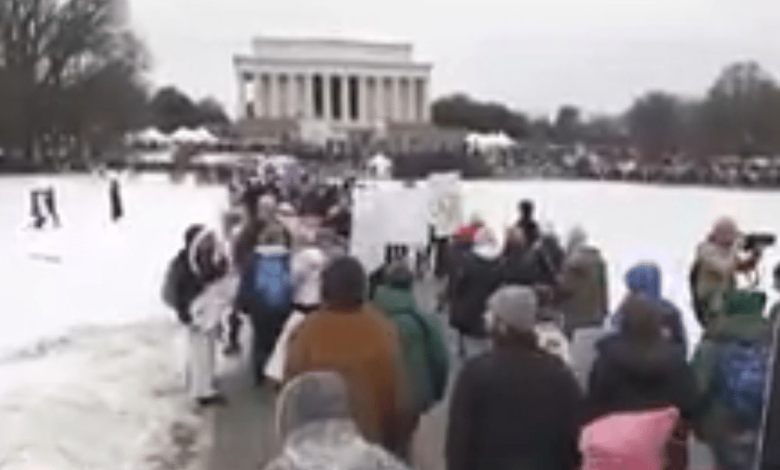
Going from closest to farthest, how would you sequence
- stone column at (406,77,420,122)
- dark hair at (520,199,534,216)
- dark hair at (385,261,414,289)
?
dark hair at (385,261,414,289)
dark hair at (520,199,534,216)
stone column at (406,77,420,122)

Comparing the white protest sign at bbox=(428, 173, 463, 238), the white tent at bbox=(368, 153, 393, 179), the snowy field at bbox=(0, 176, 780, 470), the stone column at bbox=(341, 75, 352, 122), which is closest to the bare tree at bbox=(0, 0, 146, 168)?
the white tent at bbox=(368, 153, 393, 179)

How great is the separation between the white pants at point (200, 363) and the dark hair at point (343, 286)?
5287 mm

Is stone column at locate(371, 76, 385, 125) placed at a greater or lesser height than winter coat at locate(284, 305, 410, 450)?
greater

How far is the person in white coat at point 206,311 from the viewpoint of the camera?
11.4 metres

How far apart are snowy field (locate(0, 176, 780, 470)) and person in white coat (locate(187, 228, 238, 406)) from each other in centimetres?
21

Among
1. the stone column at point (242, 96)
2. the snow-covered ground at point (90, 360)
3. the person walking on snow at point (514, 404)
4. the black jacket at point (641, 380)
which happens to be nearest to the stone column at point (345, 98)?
the stone column at point (242, 96)

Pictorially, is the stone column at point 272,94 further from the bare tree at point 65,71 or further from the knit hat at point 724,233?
the knit hat at point 724,233

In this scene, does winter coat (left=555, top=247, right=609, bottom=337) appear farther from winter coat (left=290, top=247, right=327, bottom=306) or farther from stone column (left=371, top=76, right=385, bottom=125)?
stone column (left=371, top=76, right=385, bottom=125)

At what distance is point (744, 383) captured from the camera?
245 inches

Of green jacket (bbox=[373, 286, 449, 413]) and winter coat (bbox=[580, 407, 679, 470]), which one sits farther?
green jacket (bbox=[373, 286, 449, 413])

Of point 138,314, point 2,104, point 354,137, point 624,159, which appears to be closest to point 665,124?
point 624,159

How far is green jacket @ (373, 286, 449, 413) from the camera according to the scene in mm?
6895

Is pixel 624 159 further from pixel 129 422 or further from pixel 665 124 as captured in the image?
pixel 129 422

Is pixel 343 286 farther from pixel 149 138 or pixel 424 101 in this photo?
pixel 424 101
